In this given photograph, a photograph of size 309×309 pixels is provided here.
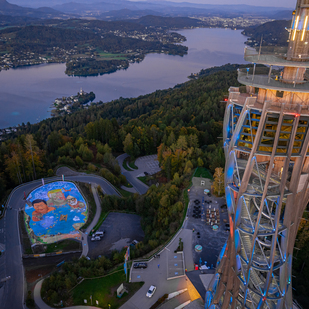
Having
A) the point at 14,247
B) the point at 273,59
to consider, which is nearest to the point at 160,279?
the point at 14,247

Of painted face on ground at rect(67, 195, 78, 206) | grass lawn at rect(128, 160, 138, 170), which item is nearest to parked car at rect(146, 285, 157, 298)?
painted face on ground at rect(67, 195, 78, 206)

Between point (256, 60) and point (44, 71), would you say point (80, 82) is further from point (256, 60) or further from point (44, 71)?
point (256, 60)

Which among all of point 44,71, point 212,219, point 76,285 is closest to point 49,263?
point 76,285

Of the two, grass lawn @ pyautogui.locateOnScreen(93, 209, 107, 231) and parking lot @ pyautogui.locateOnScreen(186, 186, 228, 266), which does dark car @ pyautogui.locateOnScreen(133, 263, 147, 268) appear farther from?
grass lawn @ pyautogui.locateOnScreen(93, 209, 107, 231)

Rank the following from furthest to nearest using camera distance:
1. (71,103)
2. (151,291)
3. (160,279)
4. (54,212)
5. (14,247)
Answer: (71,103), (54,212), (14,247), (160,279), (151,291)

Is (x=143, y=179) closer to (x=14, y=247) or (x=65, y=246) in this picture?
(x=65, y=246)
